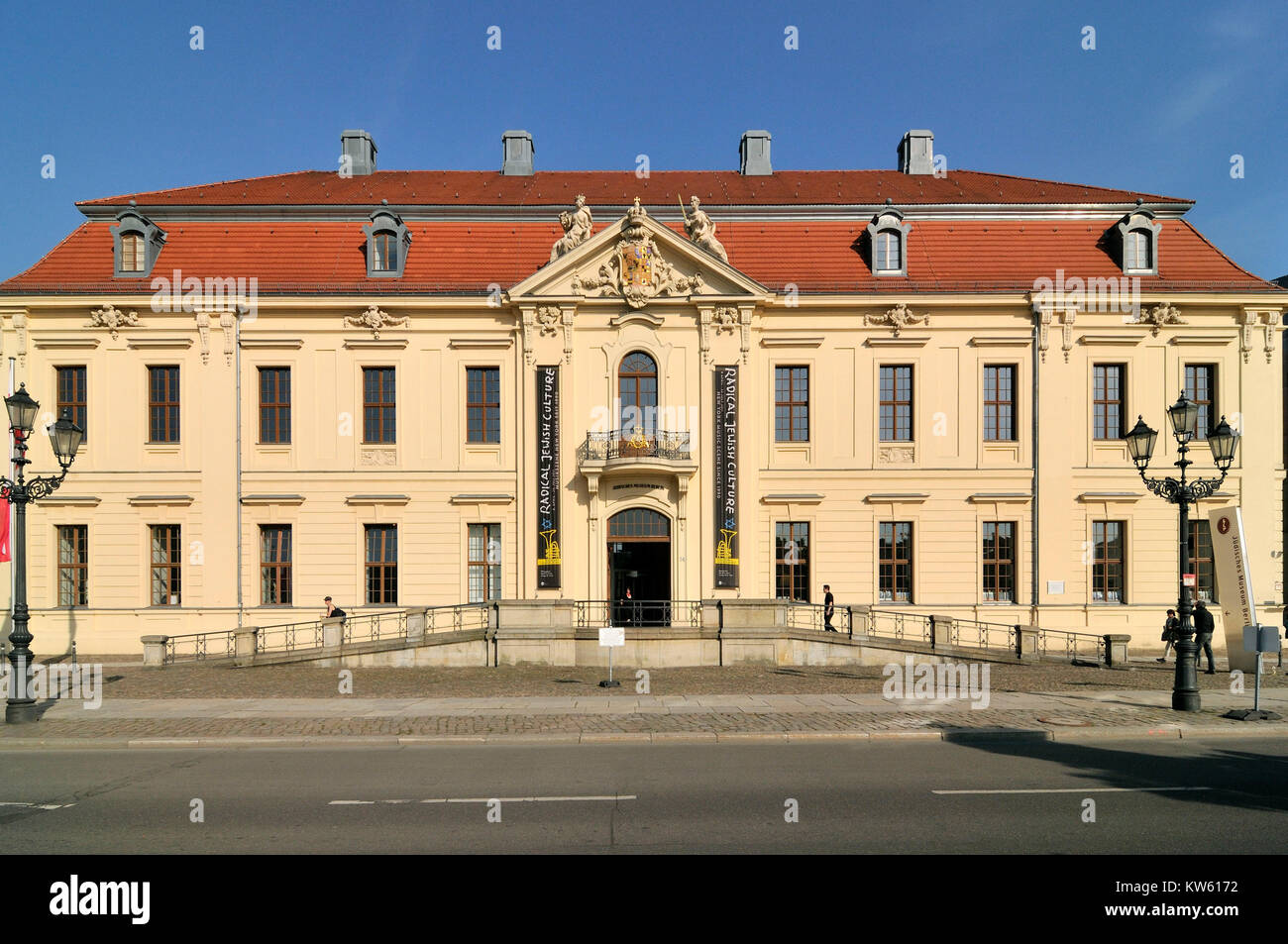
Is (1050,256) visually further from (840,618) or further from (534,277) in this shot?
(534,277)

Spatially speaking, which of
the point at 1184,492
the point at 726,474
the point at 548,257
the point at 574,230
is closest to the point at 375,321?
the point at 548,257

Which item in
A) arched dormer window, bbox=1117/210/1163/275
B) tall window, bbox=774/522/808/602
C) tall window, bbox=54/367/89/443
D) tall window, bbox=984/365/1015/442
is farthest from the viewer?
tall window, bbox=984/365/1015/442

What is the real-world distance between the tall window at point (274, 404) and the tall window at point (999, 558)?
2295 centimetres

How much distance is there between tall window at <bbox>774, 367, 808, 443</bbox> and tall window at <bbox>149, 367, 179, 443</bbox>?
19.4 m

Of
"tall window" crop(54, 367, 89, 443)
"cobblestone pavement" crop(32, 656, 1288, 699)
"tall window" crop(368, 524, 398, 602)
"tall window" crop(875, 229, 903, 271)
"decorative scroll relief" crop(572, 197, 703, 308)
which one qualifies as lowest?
"cobblestone pavement" crop(32, 656, 1288, 699)

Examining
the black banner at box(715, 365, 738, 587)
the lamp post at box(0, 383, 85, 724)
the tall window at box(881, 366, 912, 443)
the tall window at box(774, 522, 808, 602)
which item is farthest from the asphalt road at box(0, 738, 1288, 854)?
the tall window at box(881, 366, 912, 443)

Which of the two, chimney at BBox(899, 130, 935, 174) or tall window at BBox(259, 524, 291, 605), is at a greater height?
chimney at BBox(899, 130, 935, 174)

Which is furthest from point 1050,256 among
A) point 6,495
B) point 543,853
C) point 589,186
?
point 6,495

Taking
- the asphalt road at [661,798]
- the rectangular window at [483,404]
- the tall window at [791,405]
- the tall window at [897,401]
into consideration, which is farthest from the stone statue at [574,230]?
the asphalt road at [661,798]

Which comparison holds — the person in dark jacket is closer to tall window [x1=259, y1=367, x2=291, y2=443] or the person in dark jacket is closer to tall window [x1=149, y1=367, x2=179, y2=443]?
tall window [x1=259, y1=367, x2=291, y2=443]

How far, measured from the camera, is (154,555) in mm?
25875

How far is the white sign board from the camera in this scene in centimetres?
1897
